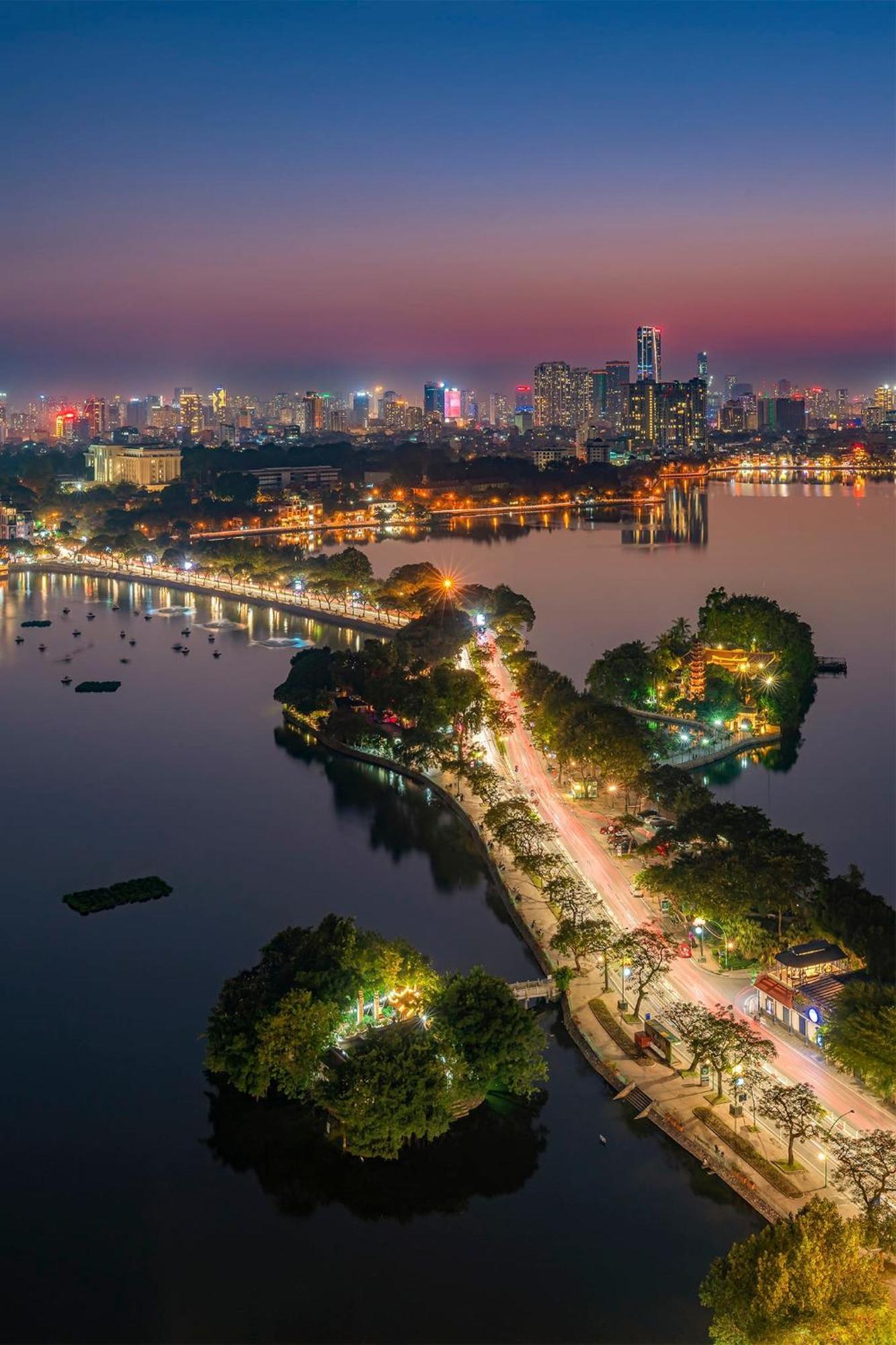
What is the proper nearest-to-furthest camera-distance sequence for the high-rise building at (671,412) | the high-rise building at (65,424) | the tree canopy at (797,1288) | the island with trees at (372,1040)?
1. the tree canopy at (797,1288)
2. the island with trees at (372,1040)
3. the high-rise building at (671,412)
4. the high-rise building at (65,424)

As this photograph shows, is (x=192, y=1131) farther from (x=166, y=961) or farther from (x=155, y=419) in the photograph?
(x=155, y=419)

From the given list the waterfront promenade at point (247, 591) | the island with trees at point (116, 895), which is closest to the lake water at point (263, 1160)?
the island with trees at point (116, 895)

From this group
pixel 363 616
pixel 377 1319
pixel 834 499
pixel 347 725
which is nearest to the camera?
pixel 377 1319

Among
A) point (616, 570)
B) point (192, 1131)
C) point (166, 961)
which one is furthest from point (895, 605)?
point (192, 1131)

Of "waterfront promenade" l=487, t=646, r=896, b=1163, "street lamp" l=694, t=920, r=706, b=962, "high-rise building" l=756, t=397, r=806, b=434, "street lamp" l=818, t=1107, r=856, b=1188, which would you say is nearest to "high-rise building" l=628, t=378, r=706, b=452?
"high-rise building" l=756, t=397, r=806, b=434

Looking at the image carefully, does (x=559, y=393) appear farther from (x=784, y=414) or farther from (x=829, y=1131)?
(x=829, y=1131)

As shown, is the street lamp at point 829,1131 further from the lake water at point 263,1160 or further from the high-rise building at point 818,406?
the high-rise building at point 818,406

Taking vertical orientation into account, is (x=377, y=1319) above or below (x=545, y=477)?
below
